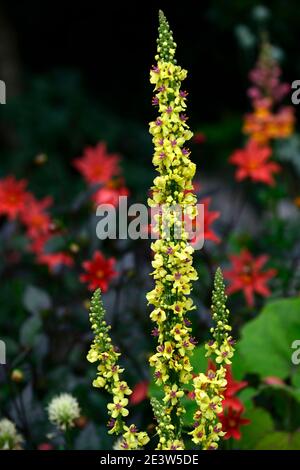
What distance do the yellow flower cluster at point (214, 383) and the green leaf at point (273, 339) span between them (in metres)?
0.65

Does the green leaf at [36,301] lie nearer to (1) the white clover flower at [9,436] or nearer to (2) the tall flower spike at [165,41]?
(1) the white clover flower at [9,436]

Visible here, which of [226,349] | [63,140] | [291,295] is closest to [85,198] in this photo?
[291,295]

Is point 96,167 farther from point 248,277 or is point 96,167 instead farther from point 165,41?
point 165,41

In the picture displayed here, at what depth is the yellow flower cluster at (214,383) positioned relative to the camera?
1.25m

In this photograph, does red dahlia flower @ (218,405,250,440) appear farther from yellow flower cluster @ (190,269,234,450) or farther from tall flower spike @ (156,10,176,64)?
tall flower spike @ (156,10,176,64)

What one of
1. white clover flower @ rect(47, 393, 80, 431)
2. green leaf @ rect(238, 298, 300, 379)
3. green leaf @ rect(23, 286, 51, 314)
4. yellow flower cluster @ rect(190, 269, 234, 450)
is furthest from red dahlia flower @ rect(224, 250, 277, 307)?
yellow flower cluster @ rect(190, 269, 234, 450)

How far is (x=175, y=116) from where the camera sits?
1.22 metres

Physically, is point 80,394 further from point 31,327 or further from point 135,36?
point 135,36

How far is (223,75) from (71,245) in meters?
2.84

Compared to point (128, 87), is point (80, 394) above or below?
below

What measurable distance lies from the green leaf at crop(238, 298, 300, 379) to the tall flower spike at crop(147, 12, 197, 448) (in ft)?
2.38

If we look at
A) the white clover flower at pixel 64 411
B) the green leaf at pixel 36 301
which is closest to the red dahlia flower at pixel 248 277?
the green leaf at pixel 36 301

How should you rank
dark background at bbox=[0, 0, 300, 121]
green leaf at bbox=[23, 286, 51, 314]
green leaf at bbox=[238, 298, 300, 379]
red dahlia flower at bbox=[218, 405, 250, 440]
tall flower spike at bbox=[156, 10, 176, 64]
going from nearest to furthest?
tall flower spike at bbox=[156, 10, 176, 64] → red dahlia flower at bbox=[218, 405, 250, 440] → green leaf at bbox=[238, 298, 300, 379] → green leaf at bbox=[23, 286, 51, 314] → dark background at bbox=[0, 0, 300, 121]

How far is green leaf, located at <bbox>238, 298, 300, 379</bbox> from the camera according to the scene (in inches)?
77.2
